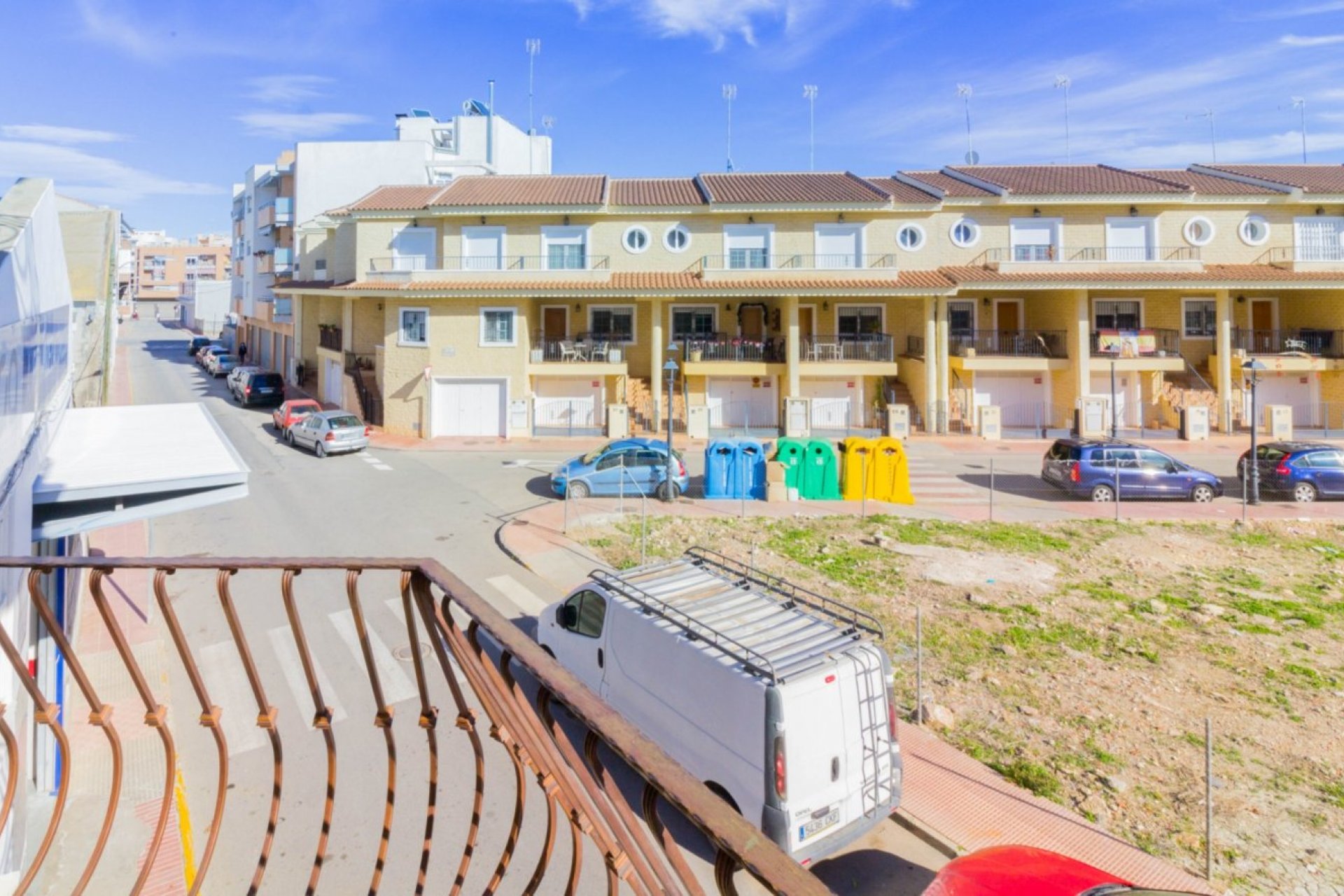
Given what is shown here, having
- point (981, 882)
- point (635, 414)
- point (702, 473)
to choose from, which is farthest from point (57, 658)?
point (635, 414)

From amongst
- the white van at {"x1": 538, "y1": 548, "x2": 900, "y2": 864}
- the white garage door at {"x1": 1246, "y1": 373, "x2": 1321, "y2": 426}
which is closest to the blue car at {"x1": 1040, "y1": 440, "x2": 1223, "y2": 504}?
the white van at {"x1": 538, "y1": 548, "x2": 900, "y2": 864}

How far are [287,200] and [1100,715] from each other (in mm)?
47450

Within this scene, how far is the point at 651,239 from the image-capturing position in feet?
102

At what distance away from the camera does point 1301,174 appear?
1326 inches

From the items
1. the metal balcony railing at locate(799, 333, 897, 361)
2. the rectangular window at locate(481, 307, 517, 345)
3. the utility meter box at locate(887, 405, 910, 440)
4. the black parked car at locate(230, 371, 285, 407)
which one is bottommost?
the utility meter box at locate(887, 405, 910, 440)

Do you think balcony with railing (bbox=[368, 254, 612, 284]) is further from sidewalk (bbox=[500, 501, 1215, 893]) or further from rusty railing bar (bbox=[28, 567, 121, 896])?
rusty railing bar (bbox=[28, 567, 121, 896])

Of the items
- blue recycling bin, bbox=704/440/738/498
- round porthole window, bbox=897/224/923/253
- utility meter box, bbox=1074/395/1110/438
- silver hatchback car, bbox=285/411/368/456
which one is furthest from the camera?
round porthole window, bbox=897/224/923/253

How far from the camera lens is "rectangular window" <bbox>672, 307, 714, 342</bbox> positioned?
1238 inches

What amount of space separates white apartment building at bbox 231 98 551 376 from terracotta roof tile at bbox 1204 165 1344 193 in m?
38.9

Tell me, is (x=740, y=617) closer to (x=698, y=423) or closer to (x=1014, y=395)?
(x=698, y=423)

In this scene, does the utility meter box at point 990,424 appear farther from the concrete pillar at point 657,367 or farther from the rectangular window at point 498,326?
the rectangular window at point 498,326

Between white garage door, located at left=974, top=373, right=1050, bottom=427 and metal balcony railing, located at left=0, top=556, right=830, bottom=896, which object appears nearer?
metal balcony railing, located at left=0, top=556, right=830, bottom=896

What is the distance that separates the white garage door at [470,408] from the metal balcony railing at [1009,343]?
60.1 feet

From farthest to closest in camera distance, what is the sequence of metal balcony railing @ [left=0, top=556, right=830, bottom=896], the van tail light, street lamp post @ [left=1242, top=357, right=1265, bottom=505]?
street lamp post @ [left=1242, top=357, right=1265, bottom=505] → the van tail light → metal balcony railing @ [left=0, top=556, right=830, bottom=896]
